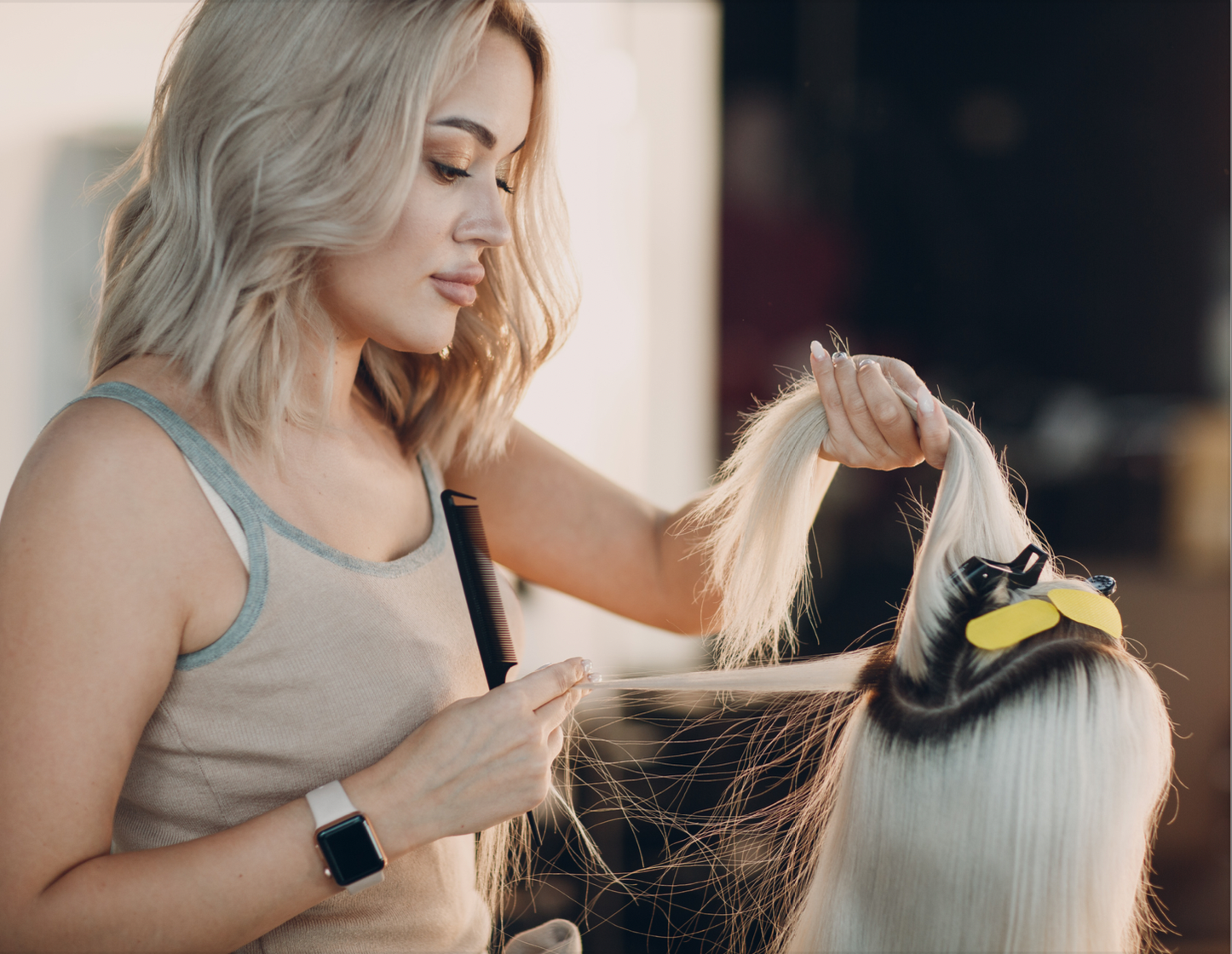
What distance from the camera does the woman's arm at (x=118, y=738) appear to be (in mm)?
650

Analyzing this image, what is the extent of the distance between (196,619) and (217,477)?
124 millimetres

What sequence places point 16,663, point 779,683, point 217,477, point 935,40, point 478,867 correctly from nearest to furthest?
point 16,663
point 217,477
point 779,683
point 478,867
point 935,40

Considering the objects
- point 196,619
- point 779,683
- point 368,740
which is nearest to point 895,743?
point 779,683

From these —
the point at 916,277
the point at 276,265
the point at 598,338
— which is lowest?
the point at 276,265

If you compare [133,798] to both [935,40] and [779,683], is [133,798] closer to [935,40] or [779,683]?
[779,683]

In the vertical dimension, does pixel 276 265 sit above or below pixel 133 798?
above

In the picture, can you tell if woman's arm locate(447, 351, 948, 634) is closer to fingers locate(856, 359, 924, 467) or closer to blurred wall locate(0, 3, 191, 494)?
fingers locate(856, 359, 924, 467)

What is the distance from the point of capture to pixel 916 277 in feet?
5.84

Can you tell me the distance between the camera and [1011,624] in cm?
69

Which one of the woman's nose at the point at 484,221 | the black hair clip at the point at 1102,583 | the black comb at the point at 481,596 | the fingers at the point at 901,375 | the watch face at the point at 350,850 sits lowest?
the watch face at the point at 350,850

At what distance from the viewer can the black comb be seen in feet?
2.74

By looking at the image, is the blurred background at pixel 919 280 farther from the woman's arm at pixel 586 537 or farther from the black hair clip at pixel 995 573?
the black hair clip at pixel 995 573

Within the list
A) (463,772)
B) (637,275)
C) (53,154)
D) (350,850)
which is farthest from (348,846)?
(637,275)

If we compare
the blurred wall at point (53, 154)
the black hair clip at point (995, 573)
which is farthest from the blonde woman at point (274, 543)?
the blurred wall at point (53, 154)
